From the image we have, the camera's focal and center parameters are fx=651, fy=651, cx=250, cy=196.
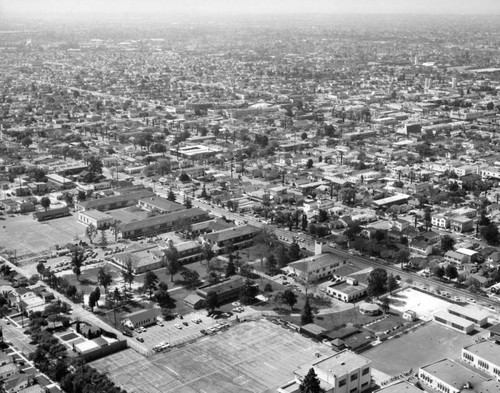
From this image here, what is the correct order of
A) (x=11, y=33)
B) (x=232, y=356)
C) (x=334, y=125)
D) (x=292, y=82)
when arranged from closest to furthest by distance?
(x=232, y=356) < (x=334, y=125) < (x=292, y=82) < (x=11, y=33)

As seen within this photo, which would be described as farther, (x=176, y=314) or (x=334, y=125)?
(x=334, y=125)

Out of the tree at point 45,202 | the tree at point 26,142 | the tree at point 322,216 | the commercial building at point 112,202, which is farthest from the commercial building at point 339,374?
the tree at point 26,142

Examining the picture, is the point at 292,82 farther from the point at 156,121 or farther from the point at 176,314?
the point at 176,314

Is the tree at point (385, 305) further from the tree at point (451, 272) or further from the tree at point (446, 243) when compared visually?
the tree at point (446, 243)

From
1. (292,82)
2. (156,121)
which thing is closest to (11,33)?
(292,82)

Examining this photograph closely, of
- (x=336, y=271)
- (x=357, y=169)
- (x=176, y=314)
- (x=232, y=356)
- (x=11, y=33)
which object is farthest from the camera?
(x=11, y=33)
